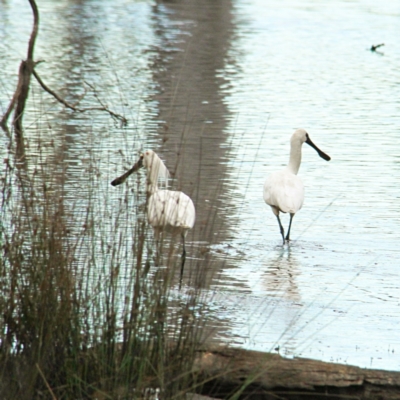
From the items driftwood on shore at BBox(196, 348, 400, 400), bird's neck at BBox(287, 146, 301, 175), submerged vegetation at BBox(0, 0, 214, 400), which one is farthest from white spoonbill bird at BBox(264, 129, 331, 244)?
submerged vegetation at BBox(0, 0, 214, 400)

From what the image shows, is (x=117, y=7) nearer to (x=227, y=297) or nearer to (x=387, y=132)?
(x=387, y=132)

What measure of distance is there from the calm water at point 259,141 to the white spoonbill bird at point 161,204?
143 mm

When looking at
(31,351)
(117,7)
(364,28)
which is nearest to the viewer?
(31,351)

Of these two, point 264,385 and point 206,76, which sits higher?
point 264,385

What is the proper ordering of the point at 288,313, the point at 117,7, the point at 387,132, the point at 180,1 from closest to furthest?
the point at 288,313 < the point at 387,132 < the point at 117,7 < the point at 180,1

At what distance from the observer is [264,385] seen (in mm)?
4621

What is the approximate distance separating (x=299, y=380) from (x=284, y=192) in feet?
13.9

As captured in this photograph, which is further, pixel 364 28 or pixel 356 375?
pixel 364 28

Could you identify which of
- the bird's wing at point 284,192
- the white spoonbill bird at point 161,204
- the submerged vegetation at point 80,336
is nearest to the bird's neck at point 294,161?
the bird's wing at point 284,192

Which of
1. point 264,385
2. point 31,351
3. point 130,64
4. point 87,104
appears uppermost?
point 31,351

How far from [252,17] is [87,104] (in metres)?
21.7

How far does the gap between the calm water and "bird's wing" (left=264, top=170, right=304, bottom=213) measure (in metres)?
0.29

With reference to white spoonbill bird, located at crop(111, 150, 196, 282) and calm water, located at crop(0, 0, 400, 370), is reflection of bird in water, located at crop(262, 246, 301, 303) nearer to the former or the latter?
calm water, located at crop(0, 0, 400, 370)

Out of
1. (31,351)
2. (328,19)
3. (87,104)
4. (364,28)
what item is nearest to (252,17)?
(328,19)
